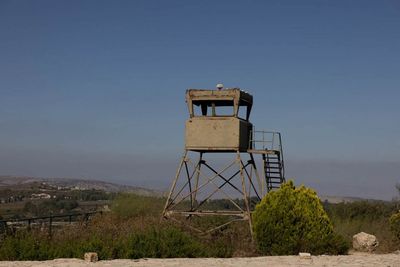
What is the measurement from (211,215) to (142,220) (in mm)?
3989

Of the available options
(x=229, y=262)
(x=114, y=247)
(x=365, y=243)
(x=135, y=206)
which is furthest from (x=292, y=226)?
(x=135, y=206)

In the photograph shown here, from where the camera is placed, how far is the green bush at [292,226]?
17938mm

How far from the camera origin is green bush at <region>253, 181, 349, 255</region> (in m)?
17.9

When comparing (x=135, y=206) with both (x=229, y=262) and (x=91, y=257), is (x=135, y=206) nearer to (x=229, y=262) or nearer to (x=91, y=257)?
(x=91, y=257)

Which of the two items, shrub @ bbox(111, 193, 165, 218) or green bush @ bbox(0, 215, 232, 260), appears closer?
green bush @ bbox(0, 215, 232, 260)

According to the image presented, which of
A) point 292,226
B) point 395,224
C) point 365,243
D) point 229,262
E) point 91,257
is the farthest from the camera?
point 365,243

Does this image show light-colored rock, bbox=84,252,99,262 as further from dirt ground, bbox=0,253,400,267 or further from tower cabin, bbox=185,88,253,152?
tower cabin, bbox=185,88,253,152

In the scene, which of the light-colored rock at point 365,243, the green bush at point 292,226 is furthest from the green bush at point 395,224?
the green bush at point 292,226

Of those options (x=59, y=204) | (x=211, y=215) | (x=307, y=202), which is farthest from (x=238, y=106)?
(x=59, y=204)

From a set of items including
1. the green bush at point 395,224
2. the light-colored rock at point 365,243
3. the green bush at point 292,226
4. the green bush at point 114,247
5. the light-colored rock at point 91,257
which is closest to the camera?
the light-colored rock at point 91,257

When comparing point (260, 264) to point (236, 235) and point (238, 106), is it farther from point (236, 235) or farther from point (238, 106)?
point (238, 106)

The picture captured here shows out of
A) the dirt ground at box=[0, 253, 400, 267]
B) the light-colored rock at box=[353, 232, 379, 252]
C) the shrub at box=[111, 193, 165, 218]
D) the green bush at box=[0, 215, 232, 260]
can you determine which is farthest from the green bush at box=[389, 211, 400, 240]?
the shrub at box=[111, 193, 165, 218]

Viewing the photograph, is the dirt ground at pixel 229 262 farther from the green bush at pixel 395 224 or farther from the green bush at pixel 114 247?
the green bush at pixel 395 224

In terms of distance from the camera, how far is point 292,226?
18172 mm
